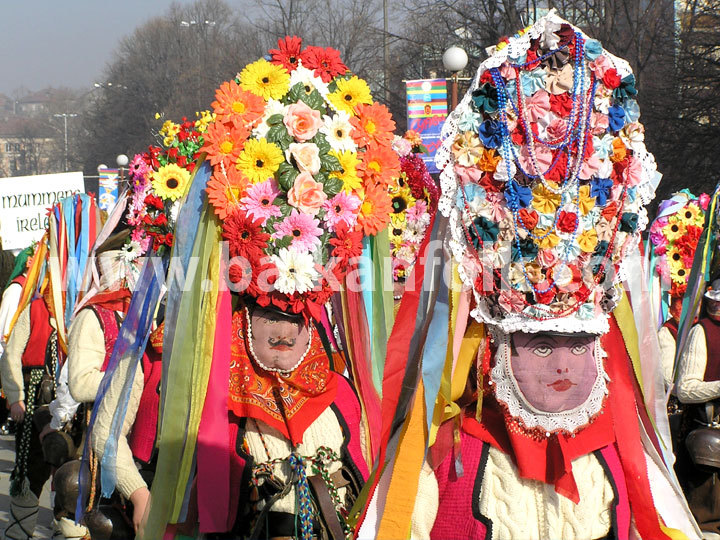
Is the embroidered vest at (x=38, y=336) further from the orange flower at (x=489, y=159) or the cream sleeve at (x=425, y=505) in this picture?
the orange flower at (x=489, y=159)

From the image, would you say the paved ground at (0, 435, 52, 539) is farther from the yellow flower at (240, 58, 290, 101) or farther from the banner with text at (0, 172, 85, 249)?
the yellow flower at (240, 58, 290, 101)

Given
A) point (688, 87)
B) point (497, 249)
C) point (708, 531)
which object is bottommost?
point (708, 531)

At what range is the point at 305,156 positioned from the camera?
14.0 ft

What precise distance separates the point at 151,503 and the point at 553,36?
2344mm

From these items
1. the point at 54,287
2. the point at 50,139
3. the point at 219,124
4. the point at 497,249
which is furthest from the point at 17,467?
the point at 50,139

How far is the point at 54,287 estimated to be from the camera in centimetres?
809

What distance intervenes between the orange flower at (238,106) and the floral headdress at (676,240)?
5224 millimetres

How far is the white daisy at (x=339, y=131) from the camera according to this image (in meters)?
4.40

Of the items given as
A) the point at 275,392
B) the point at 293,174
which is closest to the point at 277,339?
the point at 275,392

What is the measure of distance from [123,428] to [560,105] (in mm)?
2292

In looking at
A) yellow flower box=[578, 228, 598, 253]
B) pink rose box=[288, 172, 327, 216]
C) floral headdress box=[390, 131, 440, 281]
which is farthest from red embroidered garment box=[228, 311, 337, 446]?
floral headdress box=[390, 131, 440, 281]

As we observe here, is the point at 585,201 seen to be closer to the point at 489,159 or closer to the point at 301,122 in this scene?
the point at 489,159

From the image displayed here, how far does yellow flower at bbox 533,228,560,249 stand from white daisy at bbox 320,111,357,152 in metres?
1.27

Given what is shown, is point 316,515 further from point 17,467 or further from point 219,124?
point 17,467
